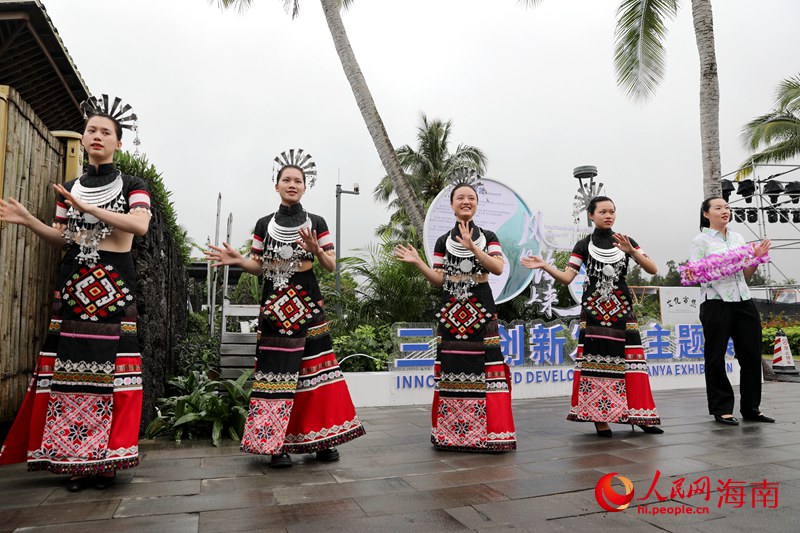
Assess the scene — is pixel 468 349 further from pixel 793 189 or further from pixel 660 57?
pixel 793 189

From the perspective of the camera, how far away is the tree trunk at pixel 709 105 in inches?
310

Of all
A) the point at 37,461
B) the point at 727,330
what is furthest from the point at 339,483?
the point at 727,330

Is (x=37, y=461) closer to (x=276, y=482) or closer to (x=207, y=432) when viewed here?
(x=276, y=482)

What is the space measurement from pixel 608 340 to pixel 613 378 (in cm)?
28

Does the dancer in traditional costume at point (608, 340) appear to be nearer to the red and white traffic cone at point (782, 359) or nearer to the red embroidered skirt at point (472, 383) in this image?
the red embroidered skirt at point (472, 383)

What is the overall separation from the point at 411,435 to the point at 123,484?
2.13 meters

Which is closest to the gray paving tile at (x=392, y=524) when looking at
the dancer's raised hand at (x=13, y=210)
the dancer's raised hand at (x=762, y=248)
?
the dancer's raised hand at (x=13, y=210)

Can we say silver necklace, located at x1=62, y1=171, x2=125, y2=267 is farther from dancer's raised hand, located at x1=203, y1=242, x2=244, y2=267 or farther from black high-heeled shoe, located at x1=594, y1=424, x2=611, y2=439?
black high-heeled shoe, located at x1=594, y1=424, x2=611, y2=439

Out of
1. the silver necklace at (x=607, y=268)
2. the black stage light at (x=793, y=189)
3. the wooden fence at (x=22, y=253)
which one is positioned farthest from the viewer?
the black stage light at (x=793, y=189)

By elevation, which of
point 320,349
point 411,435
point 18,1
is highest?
point 18,1

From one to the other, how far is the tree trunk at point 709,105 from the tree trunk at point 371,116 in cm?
408

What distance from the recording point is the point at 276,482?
2928 millimetres

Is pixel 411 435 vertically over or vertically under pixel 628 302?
under

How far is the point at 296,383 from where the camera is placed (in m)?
3.35
